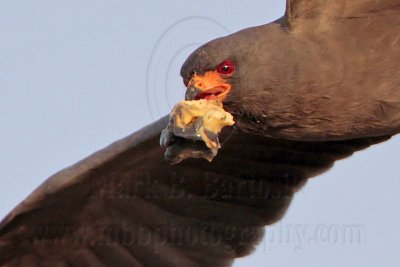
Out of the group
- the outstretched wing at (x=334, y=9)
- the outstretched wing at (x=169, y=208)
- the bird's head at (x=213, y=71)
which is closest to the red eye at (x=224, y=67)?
the bird's head at (x=213, y=71)

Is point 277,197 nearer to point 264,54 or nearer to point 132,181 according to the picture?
point 132,181

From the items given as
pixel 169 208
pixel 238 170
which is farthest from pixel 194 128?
pixel 169 208

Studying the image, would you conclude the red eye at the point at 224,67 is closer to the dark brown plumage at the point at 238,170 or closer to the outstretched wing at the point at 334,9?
the dark brown plumage at the point at 238,170

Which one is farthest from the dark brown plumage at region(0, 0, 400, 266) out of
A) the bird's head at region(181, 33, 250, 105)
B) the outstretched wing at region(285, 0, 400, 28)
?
the bird's head at region(181, 33, 250, 105)

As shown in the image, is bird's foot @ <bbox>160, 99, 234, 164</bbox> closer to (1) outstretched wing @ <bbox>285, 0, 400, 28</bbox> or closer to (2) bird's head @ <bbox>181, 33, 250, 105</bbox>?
(2) bird's head @ <bbox>181, 33, 250, 105</bbox>

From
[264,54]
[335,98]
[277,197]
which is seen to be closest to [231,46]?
[264,54]

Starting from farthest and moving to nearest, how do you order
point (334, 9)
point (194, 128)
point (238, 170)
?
point (238, 170) → point (334, 9) → point (194, 128)

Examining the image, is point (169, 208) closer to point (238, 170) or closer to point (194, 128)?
point (238, 170)
